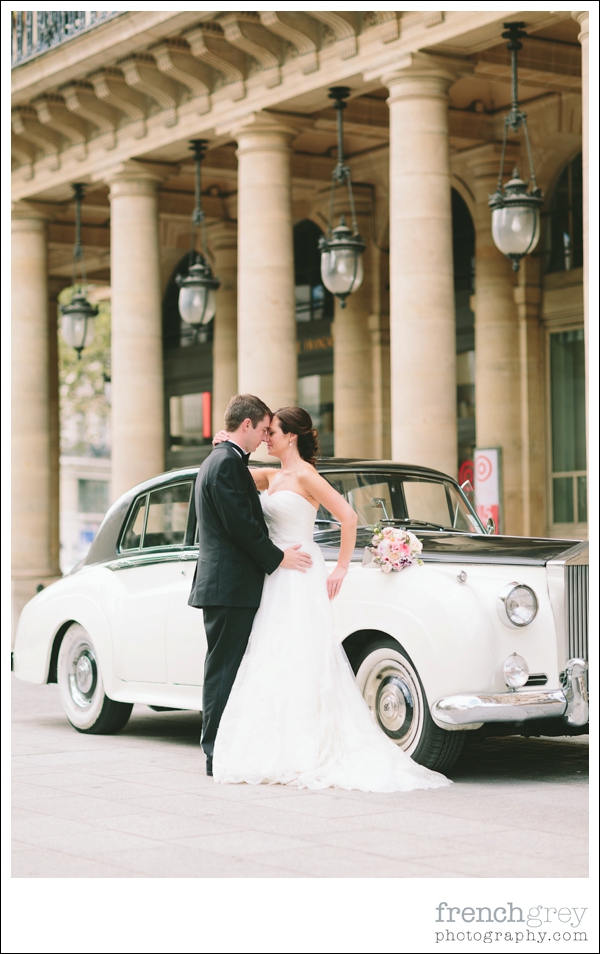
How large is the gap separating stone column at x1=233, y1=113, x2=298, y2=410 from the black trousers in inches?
348

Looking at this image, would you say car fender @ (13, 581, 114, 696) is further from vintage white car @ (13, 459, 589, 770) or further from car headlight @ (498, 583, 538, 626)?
car headlight @ (498, 583, 538, 626)

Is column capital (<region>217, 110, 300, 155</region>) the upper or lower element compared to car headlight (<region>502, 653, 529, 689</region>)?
upper

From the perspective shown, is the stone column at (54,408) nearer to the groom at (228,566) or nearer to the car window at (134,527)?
the car window at (134,527)

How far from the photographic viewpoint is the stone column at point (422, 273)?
14.0 metres

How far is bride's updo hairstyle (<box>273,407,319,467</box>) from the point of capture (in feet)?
25.2

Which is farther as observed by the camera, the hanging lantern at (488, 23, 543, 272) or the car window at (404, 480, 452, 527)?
the hanging lantern at (488, 23, 543, 272)

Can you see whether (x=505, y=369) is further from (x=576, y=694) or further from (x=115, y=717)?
(x=576, y=694)

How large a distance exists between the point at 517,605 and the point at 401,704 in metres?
0.84

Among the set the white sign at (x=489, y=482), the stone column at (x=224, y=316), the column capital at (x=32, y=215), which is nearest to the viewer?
the white sign at (x=489, y=482)

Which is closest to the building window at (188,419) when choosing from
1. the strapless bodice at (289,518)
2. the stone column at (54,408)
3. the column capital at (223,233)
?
the stone column at (54,408)

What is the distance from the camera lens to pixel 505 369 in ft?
60.1

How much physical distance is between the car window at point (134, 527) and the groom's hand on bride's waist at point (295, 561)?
7.44 ft

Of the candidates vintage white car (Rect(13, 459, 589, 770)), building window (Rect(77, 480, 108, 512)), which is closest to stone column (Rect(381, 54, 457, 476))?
vintage white car (Rect(13, 459, 589, 770))

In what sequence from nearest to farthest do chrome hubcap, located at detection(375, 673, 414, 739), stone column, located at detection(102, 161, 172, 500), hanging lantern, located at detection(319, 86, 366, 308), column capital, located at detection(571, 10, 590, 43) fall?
chrome hubcap, located at detection(375, 673, 414, 739)
column capital, located at detection(571, 10, 590, 43)
hanging lantern, located at detection(319, 86, 366, 308)
stone column, located at detection(102, 161, 172, 500)
